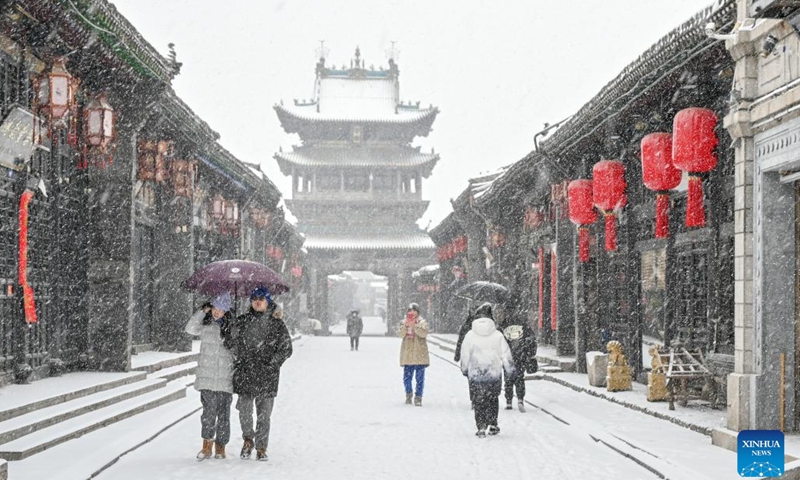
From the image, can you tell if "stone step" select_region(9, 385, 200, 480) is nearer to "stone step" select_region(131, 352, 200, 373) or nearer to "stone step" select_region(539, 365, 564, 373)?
"stone step" select_region(131, 352, 200, 373)

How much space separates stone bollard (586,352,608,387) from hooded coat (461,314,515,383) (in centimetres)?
458

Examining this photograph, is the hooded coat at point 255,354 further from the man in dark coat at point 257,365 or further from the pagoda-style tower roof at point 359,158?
the pagoda-style tower roof at point 359,158

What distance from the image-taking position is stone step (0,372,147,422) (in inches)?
392

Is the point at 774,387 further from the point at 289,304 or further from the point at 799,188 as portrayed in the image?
the point at 289,304

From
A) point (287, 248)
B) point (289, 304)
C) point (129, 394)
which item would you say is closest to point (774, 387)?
point (129, 394)

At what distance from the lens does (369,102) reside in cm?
5422

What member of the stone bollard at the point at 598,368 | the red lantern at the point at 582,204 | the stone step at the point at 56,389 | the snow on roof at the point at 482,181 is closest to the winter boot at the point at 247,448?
the stone step at the point at 56,389

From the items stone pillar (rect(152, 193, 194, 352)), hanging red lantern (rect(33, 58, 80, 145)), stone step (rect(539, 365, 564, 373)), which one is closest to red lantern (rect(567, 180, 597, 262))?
stone step (rect(539, 365, 564, 373))

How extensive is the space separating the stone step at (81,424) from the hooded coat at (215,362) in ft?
5.03

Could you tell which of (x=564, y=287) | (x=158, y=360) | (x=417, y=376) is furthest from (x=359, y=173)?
(x=417, y=376)

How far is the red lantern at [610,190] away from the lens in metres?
15.1

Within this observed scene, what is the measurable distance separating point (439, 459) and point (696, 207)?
4.50 metres

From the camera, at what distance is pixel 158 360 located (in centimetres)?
1673

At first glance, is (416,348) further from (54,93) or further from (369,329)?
(369,329)
